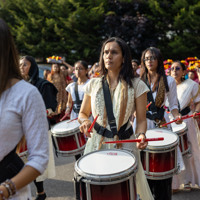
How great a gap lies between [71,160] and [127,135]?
3387 mm

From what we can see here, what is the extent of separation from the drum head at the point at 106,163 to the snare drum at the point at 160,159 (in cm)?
72

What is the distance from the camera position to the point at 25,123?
120 centimetres

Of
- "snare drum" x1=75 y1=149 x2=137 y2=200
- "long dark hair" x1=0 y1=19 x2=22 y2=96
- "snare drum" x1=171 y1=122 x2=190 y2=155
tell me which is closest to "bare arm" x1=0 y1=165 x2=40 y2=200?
"long dark hair" x1=0 y1=19 x2=22 y2=96

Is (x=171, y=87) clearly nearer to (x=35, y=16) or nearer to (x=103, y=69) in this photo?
(x=103, y=69)

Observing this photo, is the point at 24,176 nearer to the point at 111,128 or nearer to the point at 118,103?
the point at 111,128

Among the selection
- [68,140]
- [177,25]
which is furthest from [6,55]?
[177,25]

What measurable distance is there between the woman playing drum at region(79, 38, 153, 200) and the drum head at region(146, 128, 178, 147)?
0.48 meters

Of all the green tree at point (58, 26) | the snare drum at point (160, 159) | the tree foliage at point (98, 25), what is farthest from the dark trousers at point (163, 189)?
the green tree at point (58, 26)

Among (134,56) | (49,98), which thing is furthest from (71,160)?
(134,56)

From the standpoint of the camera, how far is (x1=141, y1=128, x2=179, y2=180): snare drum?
263 centimetres

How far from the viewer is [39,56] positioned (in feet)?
70.0

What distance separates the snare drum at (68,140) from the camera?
3.79m

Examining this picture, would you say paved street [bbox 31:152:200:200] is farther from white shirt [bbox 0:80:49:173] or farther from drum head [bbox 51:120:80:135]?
white shirt [bbox 0:80:49:173]

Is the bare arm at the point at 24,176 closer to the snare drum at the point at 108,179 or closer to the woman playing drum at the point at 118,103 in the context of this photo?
the snare drum at the point at 108,179
